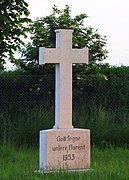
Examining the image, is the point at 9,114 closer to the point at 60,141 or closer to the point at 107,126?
the point at 107,126

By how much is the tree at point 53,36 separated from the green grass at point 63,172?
4075 millimetres

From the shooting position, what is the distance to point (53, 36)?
16.8 metres

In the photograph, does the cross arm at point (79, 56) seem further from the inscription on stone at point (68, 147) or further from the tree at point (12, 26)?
the tree at point (12, 26)

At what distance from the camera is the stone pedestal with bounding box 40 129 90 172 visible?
31.6 ft

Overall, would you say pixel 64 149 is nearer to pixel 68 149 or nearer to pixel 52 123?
pixel 68 149

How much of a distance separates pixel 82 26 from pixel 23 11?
7.46 ft

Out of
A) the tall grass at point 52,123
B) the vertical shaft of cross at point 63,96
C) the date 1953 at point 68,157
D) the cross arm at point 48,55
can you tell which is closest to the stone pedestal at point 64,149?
the date 1953 at point 68,157

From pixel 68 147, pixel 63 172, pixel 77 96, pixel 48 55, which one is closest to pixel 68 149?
pixel 68 147

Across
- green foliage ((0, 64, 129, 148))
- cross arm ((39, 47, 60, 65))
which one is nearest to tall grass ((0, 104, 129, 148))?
green foliage ((0, 64, 129, 148))

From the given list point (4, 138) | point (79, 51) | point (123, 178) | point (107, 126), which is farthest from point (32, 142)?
point (123, 178)

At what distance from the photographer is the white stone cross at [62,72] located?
33.0 ft

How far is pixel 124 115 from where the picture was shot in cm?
1571

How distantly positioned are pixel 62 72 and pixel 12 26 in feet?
18.2

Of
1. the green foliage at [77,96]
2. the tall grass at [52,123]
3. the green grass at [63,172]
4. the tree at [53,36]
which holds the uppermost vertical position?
the tree at [53,36]
